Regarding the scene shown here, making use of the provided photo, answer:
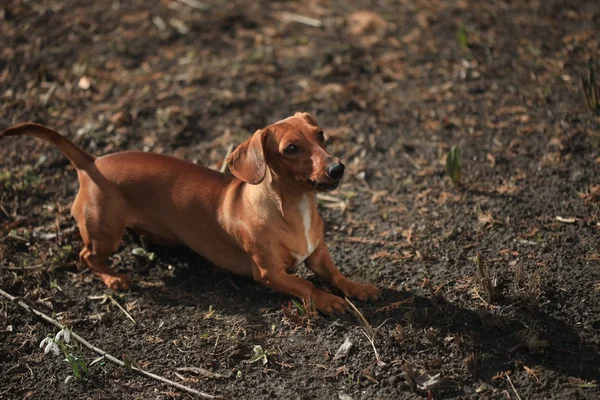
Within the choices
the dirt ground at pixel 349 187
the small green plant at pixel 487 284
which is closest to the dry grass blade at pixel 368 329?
the dirt ground at pixel 349 187

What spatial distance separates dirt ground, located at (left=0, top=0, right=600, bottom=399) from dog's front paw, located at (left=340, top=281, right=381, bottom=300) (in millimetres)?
51

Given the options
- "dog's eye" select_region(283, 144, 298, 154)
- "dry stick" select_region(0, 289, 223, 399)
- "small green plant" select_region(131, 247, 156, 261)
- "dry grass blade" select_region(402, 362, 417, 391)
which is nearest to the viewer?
"dry grass blade" select_region(402, 362, 417, 391)

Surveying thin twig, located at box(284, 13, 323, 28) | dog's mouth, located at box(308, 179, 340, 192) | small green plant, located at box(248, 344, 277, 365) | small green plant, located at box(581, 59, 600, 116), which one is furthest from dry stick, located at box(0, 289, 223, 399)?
thin twig, located at box(284, 13, 323, 28)

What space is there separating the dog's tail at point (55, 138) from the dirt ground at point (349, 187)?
2.14 ft

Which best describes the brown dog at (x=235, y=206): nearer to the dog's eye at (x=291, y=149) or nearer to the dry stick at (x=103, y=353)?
the dog's eye at (x=291, y=149)

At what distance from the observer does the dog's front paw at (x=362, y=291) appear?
4.05 meters

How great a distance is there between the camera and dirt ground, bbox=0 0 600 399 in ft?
11.9

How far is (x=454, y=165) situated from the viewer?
480 centimetres

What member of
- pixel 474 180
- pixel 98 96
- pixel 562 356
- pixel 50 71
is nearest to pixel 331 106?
pixel 474 180

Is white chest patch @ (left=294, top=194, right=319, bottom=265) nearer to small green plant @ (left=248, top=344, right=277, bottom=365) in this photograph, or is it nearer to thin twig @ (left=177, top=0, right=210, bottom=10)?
small green plant @ (left=248, top=344, right=277, bottom=365)

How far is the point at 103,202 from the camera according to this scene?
4457 mm

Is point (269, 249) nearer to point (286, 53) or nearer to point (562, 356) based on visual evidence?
point (562, 356)

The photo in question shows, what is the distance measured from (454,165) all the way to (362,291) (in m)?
1.25

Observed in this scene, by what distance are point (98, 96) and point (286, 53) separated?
179cm
